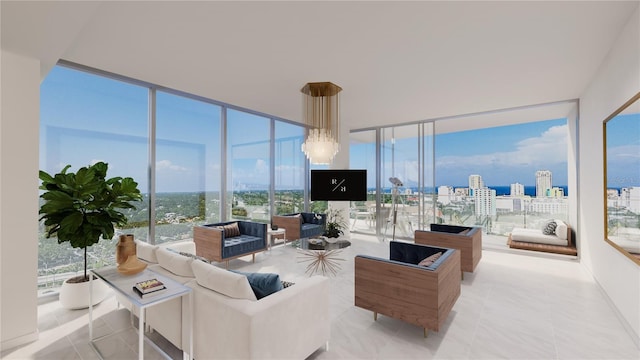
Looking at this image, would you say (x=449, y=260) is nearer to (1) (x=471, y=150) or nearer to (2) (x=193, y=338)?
(2) (x=193, y=338)

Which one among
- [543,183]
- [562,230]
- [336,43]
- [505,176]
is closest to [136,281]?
[336,43]

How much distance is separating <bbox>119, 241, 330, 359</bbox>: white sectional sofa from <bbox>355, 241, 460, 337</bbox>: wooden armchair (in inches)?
22.9

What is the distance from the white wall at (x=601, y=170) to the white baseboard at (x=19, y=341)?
16.9 feet

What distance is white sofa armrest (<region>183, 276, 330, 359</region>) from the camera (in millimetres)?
1602

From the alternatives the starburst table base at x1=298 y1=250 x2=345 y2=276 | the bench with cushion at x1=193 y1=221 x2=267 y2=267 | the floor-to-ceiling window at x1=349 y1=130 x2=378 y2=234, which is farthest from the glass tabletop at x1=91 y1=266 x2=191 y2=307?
the floor-to-ceiling window at x1=349 y1=130 x2=378 y2=234

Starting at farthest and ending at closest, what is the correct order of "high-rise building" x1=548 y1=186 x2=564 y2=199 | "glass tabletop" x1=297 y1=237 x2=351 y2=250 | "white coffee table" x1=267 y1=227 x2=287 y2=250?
1. "high-rise building" x1=548 y1=186 x2=564 y2=199
2. "white coffee table" x1=267 y1=227 x2=287 y2=250
3. "glass tabletop" x1=297 y1=237 x2=351 y2=250

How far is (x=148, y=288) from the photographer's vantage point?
5.92ft

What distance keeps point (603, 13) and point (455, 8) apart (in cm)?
131

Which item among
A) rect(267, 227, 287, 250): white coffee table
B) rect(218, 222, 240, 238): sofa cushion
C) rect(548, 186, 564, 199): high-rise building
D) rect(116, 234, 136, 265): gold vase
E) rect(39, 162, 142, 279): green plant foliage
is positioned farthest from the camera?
rect(548, 186, 564, 199): high-rise building

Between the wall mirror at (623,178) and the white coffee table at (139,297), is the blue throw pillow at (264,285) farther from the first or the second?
the wall mirror at (623,178)

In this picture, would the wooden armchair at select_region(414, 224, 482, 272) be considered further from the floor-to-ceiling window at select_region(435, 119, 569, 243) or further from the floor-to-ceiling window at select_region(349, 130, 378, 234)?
the floor-to-ceiling window at select_region(349, 130, 378, 234)

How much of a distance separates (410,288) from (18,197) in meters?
3.43

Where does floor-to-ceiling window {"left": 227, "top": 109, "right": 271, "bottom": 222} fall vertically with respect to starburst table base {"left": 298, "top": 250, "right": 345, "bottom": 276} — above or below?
above

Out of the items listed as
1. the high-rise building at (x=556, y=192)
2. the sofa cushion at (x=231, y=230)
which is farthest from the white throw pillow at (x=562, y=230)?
the sofa cushion at (x=231, y=230)
